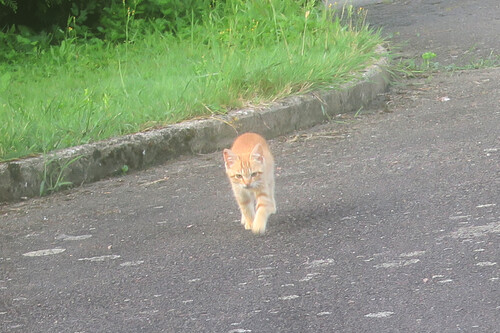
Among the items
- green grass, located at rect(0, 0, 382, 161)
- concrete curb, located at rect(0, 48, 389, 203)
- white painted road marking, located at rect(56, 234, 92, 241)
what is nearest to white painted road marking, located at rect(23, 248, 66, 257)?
white painted road marking, located at rect(56, 234, 92, 241)

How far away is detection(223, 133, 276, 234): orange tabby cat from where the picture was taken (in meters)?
4.42

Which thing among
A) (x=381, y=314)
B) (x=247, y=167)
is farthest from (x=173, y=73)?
(x=381, y=314)

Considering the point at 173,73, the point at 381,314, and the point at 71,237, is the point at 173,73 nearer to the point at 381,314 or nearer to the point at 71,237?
the point at 71,237

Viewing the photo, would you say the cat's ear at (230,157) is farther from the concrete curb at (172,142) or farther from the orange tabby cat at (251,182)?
the concrete curb at (172,142)

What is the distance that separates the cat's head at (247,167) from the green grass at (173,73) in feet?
5.53

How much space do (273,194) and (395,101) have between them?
291 centimetres

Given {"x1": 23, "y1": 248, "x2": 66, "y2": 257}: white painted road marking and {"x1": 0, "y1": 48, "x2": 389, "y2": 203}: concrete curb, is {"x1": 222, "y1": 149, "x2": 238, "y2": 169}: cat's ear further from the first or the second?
{"x1": 0, "y1": 48, "x2": 389, "y2": 203}: concrete curb

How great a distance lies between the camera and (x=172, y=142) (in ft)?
19.8

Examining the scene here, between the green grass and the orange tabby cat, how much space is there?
1.68m

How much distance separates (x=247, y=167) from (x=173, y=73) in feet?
10.8

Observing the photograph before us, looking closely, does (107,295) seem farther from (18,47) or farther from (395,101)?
(18,47)

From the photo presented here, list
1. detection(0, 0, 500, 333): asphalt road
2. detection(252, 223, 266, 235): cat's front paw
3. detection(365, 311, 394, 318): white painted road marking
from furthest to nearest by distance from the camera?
1. detection(252, 223, 266, 235): cat's front paw
2. detection(0, 0, 500, 333): asphalt road
3. detection(365, 311, 394, 318): white painted road marking

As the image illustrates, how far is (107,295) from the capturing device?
3.64 meters

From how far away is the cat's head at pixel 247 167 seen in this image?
4.42 meters
